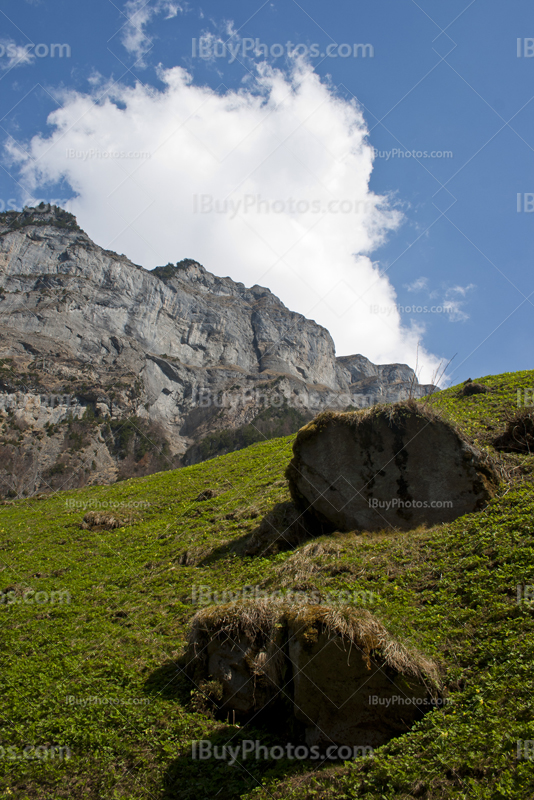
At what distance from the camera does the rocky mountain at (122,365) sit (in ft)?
276

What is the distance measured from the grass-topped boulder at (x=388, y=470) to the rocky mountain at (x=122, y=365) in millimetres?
Answer: 55458

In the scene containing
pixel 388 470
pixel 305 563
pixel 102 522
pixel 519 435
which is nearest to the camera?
pixel 305 563

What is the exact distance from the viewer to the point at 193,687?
730 cm

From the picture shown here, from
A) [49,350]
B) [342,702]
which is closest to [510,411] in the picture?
[342,702]

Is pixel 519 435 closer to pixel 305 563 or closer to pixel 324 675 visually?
pixel 305 563

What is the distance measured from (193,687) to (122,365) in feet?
378

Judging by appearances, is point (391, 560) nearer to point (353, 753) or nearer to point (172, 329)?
point (353, 753)

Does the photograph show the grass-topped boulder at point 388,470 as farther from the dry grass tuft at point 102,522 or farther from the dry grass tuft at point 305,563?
the dry grass tuft at point 102,522

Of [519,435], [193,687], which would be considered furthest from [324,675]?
[519,435]

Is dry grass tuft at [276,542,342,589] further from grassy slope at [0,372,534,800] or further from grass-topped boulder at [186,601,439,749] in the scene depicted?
grass-topped boulder at [186,601,439,749]

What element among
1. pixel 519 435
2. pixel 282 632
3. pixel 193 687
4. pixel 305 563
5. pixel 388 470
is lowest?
pixel 193 687

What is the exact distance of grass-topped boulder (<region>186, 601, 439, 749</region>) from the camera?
5.73m

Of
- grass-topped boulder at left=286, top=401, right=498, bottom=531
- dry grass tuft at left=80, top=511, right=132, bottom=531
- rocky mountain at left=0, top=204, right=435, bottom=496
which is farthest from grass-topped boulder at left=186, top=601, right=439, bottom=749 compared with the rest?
rocky mountain at left=0, top=204, right=435, bottom=496

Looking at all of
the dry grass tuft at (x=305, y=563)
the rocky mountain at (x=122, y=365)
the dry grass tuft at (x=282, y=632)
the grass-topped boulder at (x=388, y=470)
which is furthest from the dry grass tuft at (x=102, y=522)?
the rocky mountain at (x=122, y=365)
